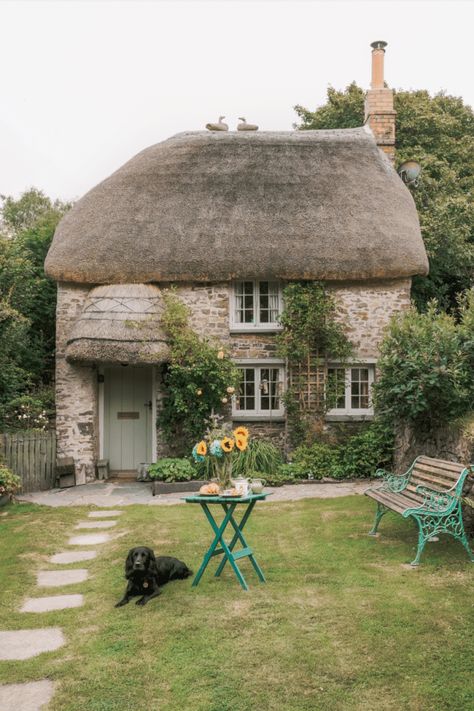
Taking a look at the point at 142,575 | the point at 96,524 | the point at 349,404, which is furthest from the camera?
the point at 349,404

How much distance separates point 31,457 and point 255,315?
16.5 ft

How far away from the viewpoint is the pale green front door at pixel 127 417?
14.6 metres

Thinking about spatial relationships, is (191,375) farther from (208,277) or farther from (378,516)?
(378,516)

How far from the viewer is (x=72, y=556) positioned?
821 cm

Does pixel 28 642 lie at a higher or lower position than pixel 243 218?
lower

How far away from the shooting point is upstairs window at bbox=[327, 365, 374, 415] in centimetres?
1419

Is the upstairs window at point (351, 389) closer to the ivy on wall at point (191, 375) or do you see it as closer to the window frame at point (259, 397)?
the window frame at point (259, 397)

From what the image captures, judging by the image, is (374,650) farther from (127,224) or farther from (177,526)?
(127,224)

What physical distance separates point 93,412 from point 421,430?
651 centimetres

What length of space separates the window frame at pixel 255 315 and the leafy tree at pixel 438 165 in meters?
5.35

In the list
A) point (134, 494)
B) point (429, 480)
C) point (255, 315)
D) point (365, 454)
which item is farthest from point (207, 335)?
point (429, 480)

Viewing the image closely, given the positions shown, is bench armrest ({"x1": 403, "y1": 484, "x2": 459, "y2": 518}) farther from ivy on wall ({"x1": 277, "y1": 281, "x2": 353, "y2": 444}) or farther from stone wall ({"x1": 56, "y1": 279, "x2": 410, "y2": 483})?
stone wall ({"x1": 56, "y1": 279, "x2": 410, "y2": 483})

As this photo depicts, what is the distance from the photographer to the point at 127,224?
14469mm

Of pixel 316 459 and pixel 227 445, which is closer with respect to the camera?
pixel 227 445
